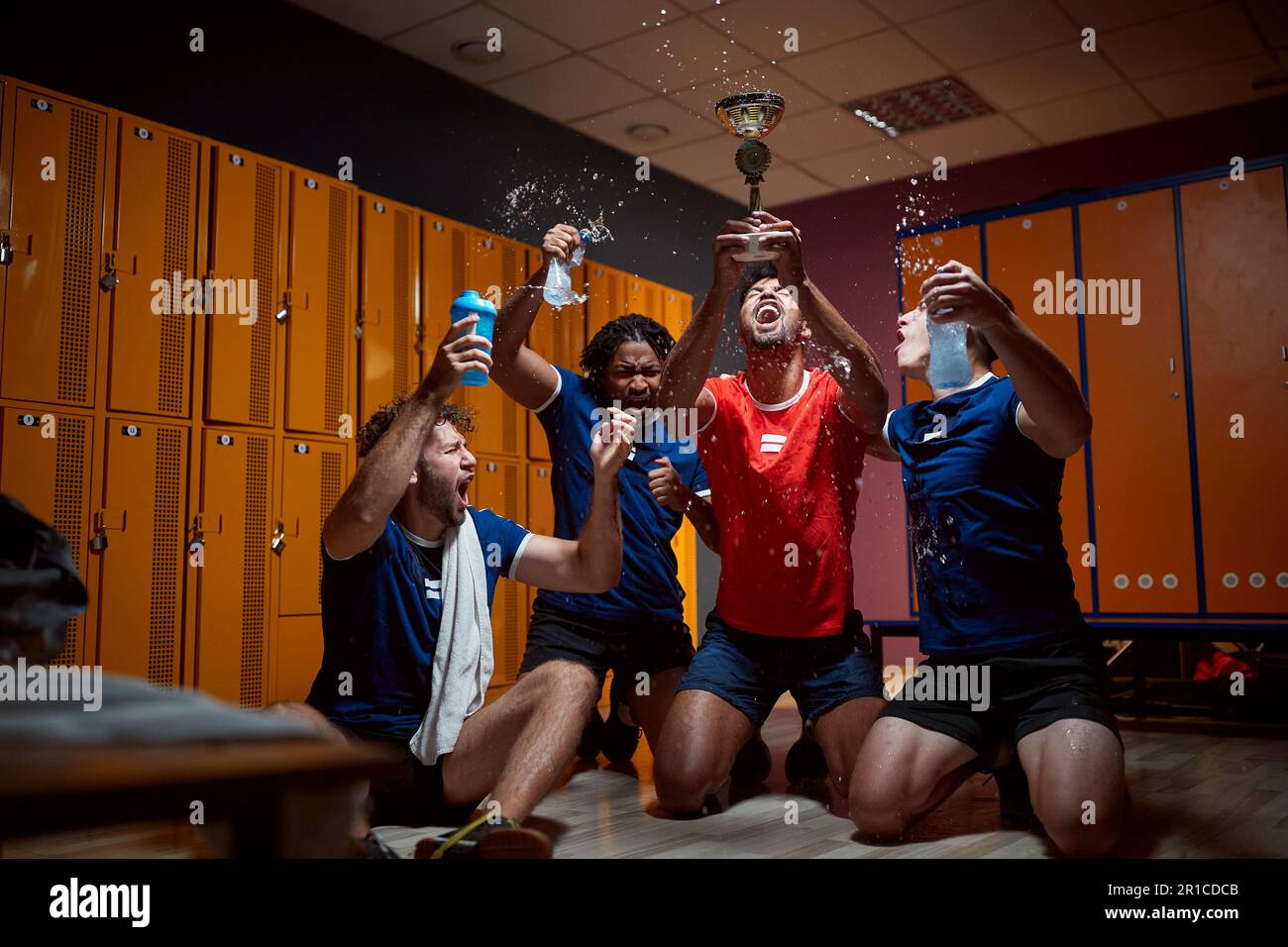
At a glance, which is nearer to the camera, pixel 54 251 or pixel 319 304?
pixel 54 251

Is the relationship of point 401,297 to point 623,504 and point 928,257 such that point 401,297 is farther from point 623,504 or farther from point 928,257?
point 928,257

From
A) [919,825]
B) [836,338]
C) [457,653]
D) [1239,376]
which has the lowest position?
[919,825]

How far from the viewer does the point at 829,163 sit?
6309mm

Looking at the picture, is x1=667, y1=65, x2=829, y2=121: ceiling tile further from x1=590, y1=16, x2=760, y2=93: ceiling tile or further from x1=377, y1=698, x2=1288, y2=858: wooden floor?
x1=377, y1=698, x2=1288, y2=858: wooden floor

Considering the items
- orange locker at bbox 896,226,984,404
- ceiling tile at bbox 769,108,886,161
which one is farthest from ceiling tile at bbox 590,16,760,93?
orange locker at bbox 896,226,984,404

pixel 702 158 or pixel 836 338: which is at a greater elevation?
pixel 702 158

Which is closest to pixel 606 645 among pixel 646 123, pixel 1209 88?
pixel 646 123

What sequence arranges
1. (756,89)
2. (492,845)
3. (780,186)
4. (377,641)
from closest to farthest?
(492,845) → (377,641) → (756,89) → (780,186)

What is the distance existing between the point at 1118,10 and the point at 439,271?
3.30m

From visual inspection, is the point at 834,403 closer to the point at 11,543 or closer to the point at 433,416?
the point at 433,416

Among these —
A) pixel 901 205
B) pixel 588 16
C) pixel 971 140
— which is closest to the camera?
pixel 588 16

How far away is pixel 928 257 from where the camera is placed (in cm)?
483

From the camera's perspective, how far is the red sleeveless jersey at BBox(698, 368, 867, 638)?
248 cm
